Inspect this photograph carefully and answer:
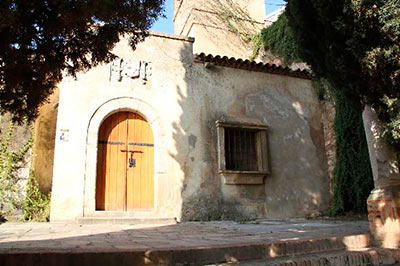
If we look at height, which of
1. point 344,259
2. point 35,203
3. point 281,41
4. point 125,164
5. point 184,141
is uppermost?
point 281,41

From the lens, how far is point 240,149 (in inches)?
309

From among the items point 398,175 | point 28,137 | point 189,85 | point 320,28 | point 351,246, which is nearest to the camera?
point 351,246

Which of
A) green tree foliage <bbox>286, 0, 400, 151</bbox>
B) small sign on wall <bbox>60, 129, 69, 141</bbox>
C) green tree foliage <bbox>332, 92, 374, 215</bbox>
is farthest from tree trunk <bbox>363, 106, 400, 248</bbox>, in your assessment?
small sign on wall <bbox>60, 129, 69, 141</bbox>

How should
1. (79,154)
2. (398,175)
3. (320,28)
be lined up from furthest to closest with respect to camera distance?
(79,154) → (320,28) → (398,175)

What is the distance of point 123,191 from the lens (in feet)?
22.3

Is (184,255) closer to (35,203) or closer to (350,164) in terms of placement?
(35,203)

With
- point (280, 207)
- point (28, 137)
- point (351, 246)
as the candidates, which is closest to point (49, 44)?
point (351, 246)

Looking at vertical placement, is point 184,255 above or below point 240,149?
below

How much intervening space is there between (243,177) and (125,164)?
8.43ft

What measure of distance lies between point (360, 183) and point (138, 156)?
192 inches

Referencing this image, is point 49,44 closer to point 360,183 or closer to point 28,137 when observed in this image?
point 28,137

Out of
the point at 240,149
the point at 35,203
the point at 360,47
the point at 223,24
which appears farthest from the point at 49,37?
the point at 223,24

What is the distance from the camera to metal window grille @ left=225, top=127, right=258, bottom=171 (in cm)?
769

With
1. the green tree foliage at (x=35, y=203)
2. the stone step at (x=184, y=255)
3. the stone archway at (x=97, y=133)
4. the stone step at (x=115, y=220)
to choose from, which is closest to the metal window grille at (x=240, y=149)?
the stone archway at (x=97, y=133)
